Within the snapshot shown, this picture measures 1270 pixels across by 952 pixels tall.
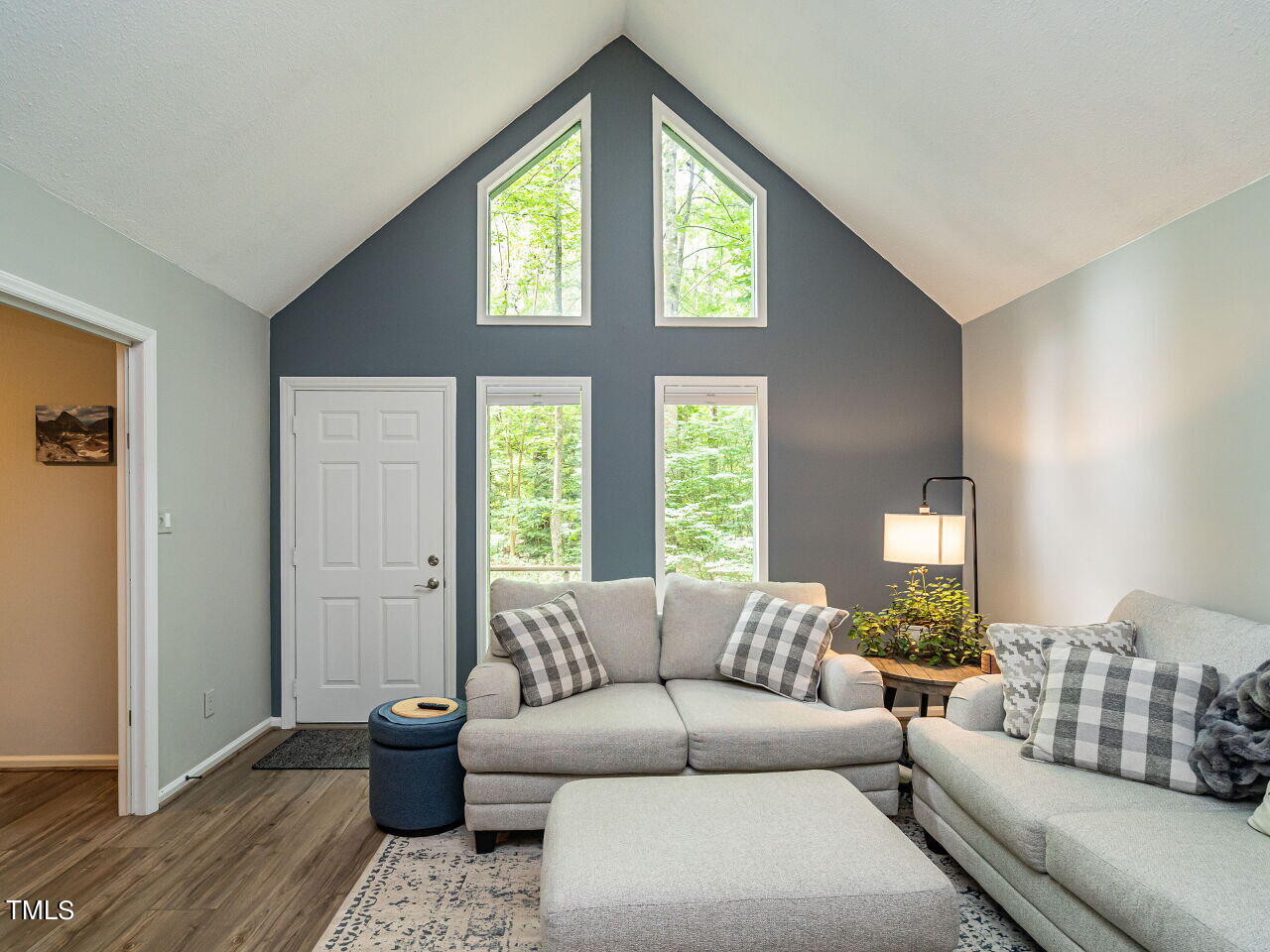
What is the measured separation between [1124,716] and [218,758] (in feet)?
12.5

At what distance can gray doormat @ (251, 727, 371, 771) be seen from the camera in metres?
3.68

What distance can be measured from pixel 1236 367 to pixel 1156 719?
1217mm

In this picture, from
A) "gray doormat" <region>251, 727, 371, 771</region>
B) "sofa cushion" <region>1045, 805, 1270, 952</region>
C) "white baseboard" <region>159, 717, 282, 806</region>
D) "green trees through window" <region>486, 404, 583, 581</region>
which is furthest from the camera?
"green trees through window" <region>486, 404, 583, 581</region>

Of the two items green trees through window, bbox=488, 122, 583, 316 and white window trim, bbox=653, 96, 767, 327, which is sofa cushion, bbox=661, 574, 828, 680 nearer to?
white window trim, bbox=653, 96, 767, 327

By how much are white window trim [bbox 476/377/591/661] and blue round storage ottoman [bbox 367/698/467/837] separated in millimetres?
1368

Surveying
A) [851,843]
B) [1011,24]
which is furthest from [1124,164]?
[851,843]

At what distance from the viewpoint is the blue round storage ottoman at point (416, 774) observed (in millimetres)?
2930

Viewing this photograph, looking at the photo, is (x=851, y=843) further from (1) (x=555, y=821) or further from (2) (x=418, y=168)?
(2) (x=418, y=168)

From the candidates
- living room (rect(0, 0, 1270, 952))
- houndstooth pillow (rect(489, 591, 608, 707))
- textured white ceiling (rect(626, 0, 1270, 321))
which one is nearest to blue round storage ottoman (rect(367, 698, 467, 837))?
living room (rect(0, 0, 1270, 952))

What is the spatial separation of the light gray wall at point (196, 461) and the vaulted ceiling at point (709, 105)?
14cm

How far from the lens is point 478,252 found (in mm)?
4383

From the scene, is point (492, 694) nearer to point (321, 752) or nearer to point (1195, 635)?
point (321, 752)

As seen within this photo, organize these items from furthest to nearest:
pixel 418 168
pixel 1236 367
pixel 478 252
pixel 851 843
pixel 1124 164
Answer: pixel 478 252 → pixel 418 168 → pixel 1124 164 → pixel 1236 367 → pixel 851 843

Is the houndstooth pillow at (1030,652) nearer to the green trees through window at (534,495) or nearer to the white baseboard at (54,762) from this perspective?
the green trees through window at (534,495)
